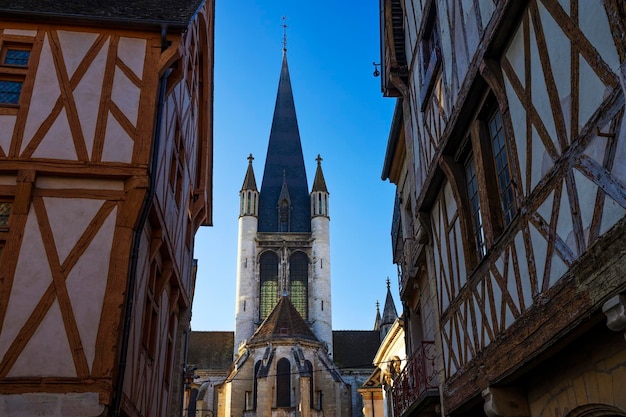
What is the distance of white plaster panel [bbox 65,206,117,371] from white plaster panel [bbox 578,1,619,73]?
5.26 m

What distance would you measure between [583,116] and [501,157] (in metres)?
1.89

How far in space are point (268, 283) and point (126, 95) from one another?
3469cm

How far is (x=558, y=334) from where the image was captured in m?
4.25

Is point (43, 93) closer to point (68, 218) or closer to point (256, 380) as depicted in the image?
point (68, 218)

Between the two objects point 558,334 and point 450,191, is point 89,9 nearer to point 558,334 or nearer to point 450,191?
point 450,191

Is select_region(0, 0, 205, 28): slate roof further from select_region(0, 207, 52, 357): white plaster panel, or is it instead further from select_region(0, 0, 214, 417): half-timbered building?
select_region(0, 207, 52, 357): white plaster panel

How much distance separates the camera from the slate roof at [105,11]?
7.87m

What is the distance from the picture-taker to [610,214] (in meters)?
3.61

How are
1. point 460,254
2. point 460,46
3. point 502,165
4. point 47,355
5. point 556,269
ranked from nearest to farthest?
1. point 556,269
2. point 502,165
3. point 47,355
4. point 460,46
5. point 460,254

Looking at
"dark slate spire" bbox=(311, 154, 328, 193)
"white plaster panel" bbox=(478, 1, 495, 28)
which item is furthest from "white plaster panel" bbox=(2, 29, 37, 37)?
"dark slate spire" bbox=(311, 154, 328, 193)

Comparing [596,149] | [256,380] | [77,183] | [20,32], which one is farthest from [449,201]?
[256,380]

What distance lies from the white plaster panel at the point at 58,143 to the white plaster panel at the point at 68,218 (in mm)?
532

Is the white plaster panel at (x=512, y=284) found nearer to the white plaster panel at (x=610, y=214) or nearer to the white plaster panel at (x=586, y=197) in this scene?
the white plaster panel at (x=586, y=197)

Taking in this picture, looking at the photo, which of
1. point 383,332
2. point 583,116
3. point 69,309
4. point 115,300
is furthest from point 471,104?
point 383,332
